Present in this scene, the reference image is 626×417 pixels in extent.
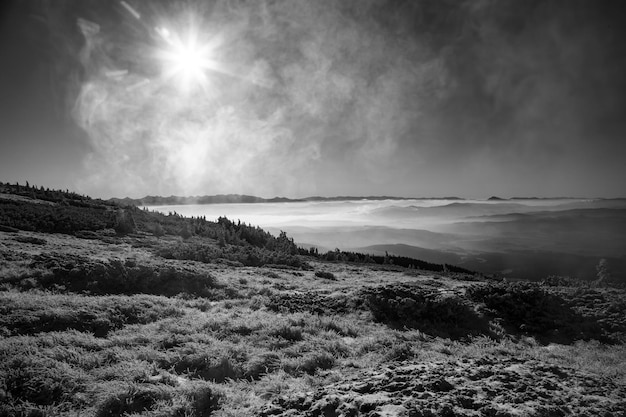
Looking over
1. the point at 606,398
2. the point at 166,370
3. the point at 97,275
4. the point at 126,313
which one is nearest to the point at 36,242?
the point at 97,275

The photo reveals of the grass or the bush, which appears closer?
the grass

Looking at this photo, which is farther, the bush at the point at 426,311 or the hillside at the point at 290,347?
the bush at the point at 426,311

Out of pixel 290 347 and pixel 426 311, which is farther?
pixel 426 311

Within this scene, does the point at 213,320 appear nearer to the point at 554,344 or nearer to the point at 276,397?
the point at 276,397

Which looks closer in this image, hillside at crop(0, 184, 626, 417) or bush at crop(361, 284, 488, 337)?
hillside at crop(0, 184, 626, 417)

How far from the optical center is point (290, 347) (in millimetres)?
10102

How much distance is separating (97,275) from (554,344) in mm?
23089

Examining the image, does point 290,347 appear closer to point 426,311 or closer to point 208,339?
point 208,339

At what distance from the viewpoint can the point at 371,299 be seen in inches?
631

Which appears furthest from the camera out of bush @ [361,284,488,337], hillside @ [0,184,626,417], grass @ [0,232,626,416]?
bush @ [361,284,488,337]

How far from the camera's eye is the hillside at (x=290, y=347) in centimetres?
576

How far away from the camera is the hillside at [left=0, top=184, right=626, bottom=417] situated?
576cm

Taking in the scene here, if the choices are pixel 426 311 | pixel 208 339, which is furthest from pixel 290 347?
pixel 426 311

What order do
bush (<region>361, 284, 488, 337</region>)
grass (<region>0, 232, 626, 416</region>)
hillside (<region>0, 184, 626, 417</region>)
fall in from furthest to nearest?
1. bush (<region>361, 284, 488, 337</region>)
2. grass (<region>0, 232, 626, 416</region>)
3. hillside (<region>0, 184, 626, 417</region>)
